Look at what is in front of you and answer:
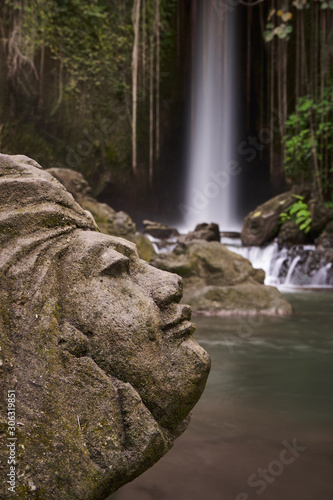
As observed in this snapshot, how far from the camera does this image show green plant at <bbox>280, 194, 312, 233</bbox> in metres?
12.1

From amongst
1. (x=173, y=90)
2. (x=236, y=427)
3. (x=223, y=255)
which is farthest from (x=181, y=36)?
(x=236, y=427)

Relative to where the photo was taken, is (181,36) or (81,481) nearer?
(81,481)

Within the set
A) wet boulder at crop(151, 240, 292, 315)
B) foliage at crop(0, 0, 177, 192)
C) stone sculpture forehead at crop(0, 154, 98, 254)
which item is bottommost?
wet boulder at crop(151, 240, 292, 315)

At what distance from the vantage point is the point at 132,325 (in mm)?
2043

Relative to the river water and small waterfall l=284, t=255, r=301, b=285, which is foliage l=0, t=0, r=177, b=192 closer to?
small waterfall l=284, t=255, r=301, b=285

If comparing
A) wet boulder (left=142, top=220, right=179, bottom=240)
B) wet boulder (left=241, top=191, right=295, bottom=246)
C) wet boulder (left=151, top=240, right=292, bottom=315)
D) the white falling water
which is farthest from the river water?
the white falling water

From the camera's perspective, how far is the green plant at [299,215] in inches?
476

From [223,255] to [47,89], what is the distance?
868 cm

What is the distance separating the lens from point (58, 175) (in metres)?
9.15

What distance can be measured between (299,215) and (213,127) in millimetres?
7147

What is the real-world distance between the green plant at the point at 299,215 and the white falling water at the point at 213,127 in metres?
5.08

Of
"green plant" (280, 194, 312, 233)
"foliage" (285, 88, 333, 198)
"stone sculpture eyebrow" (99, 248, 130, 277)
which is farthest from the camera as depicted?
"foliage" (285, 88, 333, 198)

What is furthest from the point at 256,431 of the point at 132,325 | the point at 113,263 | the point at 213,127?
the point at 213,127

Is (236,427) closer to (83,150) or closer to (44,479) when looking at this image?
(44,479)
